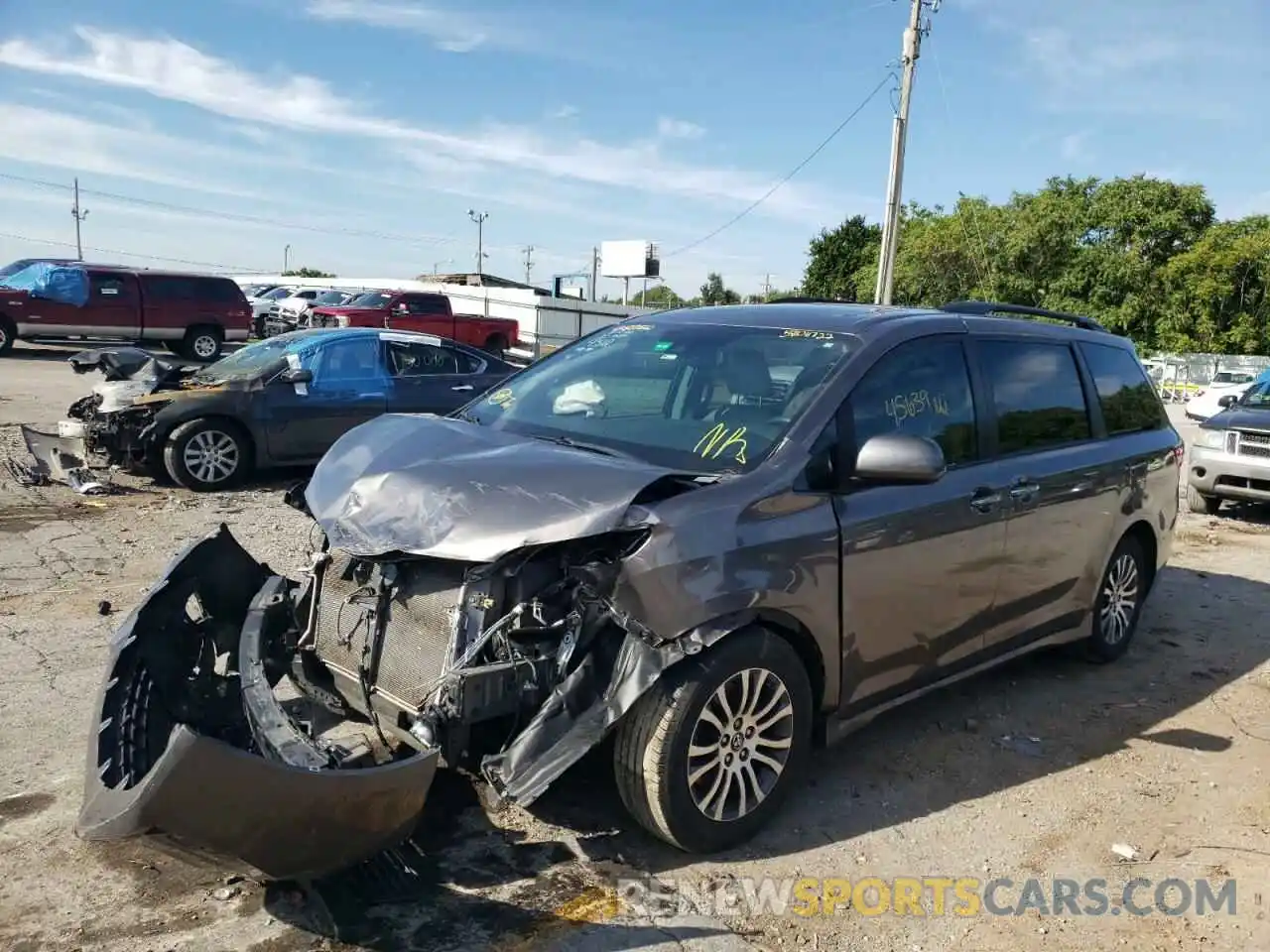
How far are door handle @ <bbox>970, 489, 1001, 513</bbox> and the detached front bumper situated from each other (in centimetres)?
258

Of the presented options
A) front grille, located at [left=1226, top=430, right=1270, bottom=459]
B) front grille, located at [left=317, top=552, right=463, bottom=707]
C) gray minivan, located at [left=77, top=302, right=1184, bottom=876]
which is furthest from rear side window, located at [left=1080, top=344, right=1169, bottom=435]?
front grille, located at [left=1226, top=430, right=1270, bottom=459]

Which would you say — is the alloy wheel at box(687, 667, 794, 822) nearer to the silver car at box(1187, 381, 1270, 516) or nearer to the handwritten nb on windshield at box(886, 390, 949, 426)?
the handwritten nb on windshield at box(886, 390, 949, 426)

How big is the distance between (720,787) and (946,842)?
37.8 inches

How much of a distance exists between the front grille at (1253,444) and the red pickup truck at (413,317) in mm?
19034

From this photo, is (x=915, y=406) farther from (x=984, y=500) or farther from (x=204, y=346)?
(x=204, y=346)

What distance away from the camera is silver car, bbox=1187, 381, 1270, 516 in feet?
34.1

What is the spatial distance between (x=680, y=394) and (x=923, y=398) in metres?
1.04

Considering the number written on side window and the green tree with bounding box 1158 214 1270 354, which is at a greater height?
the green tree with bounding box 1158 214 1270 354

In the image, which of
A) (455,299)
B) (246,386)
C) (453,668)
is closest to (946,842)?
(453,668)

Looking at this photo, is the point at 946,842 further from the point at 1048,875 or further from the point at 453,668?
the point at 453,668

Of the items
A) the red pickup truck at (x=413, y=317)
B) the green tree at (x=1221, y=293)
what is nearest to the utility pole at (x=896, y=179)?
the red pickup truck at (x=413, y=317)

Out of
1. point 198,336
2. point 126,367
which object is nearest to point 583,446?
point 126,367

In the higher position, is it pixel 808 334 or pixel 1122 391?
pixel 808 334

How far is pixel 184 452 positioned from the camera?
9.35 metres
